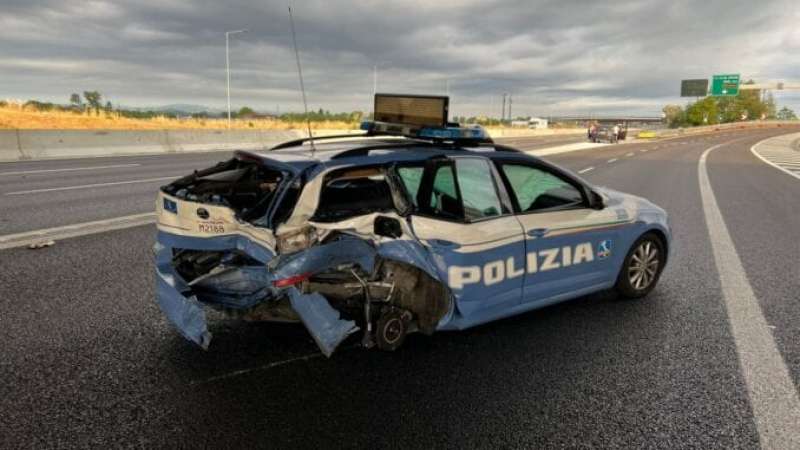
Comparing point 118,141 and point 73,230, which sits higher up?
point 118,141

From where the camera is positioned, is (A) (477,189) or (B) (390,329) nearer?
(B) (390,329)

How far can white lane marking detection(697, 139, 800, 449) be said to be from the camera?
3.05 meters

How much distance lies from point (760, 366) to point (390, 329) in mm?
2634

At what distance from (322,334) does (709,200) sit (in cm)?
1169

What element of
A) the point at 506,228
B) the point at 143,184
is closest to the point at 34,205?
the point at 143,184

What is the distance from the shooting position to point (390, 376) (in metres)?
3.62

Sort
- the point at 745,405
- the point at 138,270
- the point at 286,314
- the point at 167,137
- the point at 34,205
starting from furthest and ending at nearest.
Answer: the point at 167,137, the point at 34,205, the point at 138,270, the point at 286,314, the point at 745,405

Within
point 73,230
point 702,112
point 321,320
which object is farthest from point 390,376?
point 702,112

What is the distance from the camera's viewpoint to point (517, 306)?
14.0 ft

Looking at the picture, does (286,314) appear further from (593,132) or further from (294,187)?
(593,132)

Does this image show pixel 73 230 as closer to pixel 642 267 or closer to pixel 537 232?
pixel 537 232

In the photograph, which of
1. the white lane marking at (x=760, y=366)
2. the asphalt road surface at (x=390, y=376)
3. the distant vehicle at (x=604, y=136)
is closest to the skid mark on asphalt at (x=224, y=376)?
the asphalt road surface at (x=390, y=376)

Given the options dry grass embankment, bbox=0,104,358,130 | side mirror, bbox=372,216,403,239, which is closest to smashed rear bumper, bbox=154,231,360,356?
side mirror, bbox=372,216,403,239

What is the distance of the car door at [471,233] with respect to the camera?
376 cm
